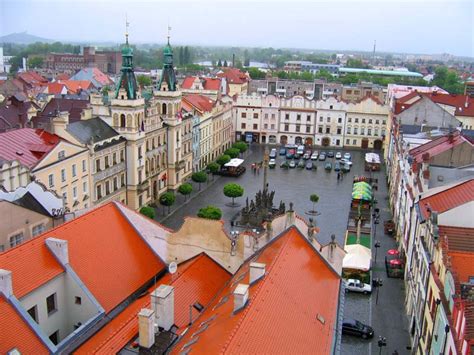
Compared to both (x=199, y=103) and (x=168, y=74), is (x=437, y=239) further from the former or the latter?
(x=199, y=103)

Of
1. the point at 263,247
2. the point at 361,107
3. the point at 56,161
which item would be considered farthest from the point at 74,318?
the point at 361,107

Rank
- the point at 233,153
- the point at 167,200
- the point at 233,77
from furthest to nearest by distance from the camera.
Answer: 1. the point at 233,77
2. the point at 233,153
3. the point at 167,200

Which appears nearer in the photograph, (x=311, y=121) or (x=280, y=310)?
(x=280, y=310)

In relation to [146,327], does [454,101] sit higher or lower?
higher

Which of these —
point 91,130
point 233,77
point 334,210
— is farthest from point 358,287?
point 233,77

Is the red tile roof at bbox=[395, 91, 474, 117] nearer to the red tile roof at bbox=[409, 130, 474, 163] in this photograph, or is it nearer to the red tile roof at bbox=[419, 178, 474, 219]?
the red tile roof at bbox=[409, 130, 474, 163]

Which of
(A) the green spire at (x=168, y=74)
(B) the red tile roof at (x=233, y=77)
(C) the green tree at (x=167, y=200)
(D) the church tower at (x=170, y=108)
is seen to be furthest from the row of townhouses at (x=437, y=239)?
(B) the red tile roof at (x=233, y=77)

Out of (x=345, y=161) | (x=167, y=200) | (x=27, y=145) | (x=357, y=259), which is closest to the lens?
(x=357, y=259)

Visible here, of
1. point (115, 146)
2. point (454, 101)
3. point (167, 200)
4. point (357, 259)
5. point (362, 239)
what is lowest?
point (362, 239)
